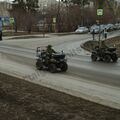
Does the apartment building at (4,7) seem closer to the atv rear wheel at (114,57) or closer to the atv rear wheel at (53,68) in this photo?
the atv rear wheel at (114,57)

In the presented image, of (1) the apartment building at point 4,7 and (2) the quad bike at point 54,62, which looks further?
(1) the apartment building at point 4,7

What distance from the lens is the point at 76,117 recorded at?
322 inches

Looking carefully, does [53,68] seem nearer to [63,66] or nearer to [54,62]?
[54,62]

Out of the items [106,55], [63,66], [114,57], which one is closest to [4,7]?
[106,55]

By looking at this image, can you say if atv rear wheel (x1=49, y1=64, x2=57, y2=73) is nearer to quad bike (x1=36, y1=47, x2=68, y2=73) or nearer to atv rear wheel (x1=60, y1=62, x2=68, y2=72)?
quad bike (x1=36, y1=47, x2=68, y2=73)

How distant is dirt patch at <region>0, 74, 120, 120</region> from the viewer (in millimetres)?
8281

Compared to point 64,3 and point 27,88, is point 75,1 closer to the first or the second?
point 64,3

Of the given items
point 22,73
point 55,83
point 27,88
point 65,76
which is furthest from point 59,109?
point 22,73

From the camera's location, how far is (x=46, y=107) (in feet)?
30.0

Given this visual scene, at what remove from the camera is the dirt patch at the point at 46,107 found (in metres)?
8.28

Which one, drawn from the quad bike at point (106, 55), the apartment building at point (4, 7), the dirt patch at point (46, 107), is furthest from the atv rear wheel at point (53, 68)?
the apartment building at point (4, 7)

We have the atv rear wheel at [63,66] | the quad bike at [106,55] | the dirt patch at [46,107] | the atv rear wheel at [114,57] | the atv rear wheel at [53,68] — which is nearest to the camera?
the dirt patch at [46,107]

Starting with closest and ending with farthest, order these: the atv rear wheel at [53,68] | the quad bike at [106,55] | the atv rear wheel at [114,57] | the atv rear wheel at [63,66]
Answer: the atv rear wheel at [53,68] → the atv rear wheel at [63,66] → the quad bike at [106,55] → the atv rear wheel at [114,57]

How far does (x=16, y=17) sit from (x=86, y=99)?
2673 inches
